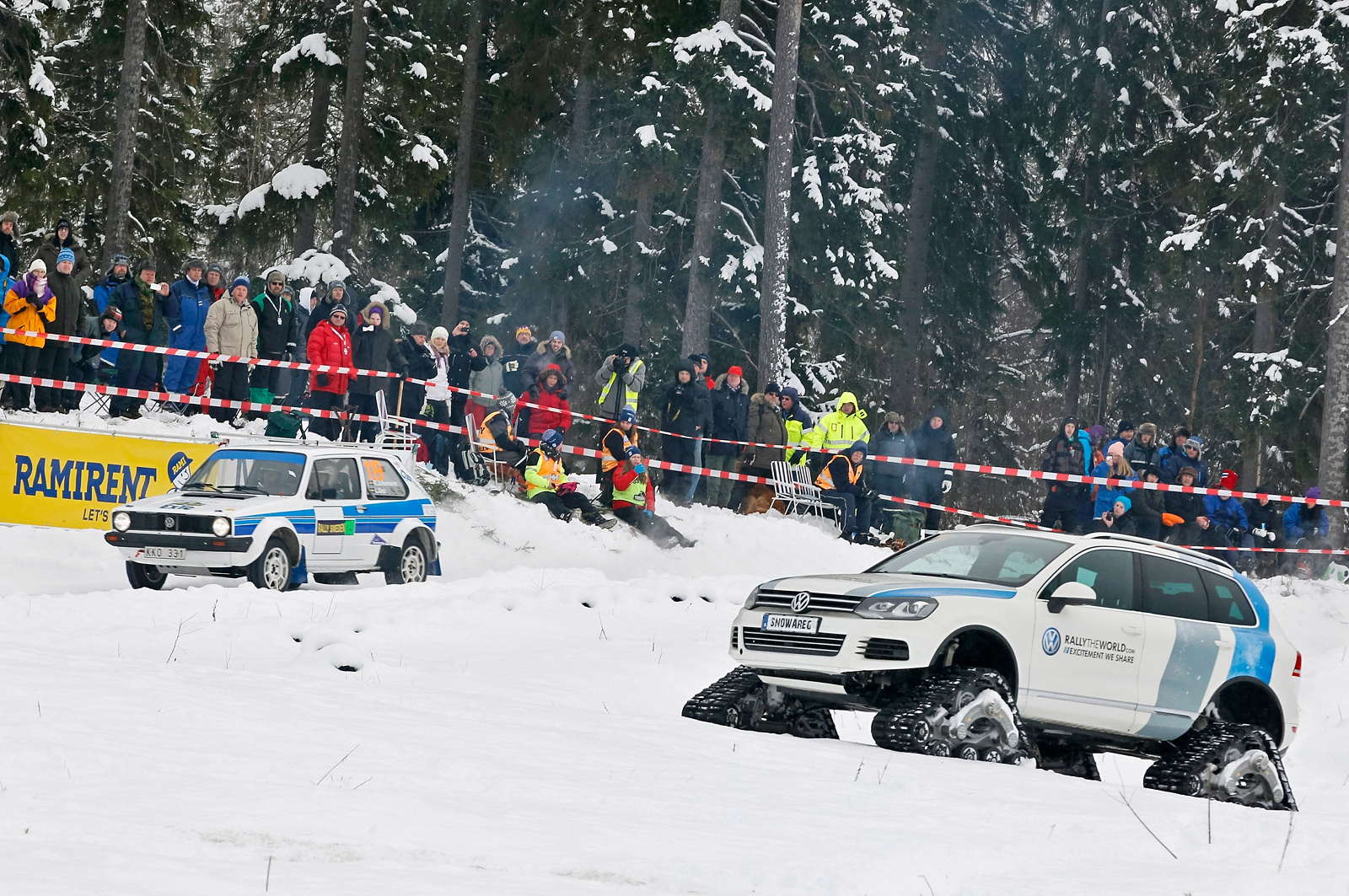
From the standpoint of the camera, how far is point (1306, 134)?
28562 mm

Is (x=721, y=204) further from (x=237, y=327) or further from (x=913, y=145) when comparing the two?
(x=237, y=327)

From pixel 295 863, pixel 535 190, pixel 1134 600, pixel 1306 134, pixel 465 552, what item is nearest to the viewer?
pixel 295 863

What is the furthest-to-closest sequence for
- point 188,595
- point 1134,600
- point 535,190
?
1. point 535,190
2. point 188,595
3. point 1134,600

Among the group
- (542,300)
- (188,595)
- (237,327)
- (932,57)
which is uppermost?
(932,57)

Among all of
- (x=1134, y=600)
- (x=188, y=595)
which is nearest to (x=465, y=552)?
(x=188, y=595)

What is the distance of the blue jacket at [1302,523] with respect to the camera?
2314cm

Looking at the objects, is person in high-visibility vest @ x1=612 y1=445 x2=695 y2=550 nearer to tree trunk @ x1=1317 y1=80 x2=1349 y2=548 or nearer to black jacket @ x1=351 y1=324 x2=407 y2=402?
black jacket @ x1=351 y1=324 x2=407 y2=402

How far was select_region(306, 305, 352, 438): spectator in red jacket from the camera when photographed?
19.4 metres

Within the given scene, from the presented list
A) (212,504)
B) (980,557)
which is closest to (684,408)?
(212,504)

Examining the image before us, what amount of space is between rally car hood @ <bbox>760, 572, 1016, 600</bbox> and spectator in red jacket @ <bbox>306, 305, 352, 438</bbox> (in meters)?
10.8

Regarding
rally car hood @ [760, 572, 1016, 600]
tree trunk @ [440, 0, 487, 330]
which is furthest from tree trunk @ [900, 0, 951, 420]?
rally car hood @ [760, 572, 1016, 600]

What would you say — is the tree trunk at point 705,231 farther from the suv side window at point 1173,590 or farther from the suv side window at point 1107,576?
the suv side window at point 1107,576

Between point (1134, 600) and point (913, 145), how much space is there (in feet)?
89.7

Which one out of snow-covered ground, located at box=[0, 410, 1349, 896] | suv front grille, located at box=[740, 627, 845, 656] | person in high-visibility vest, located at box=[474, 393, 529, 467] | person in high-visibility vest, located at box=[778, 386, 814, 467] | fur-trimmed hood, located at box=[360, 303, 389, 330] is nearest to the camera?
snow-covered ground, located at box=[0, 410, 1349, 896]
